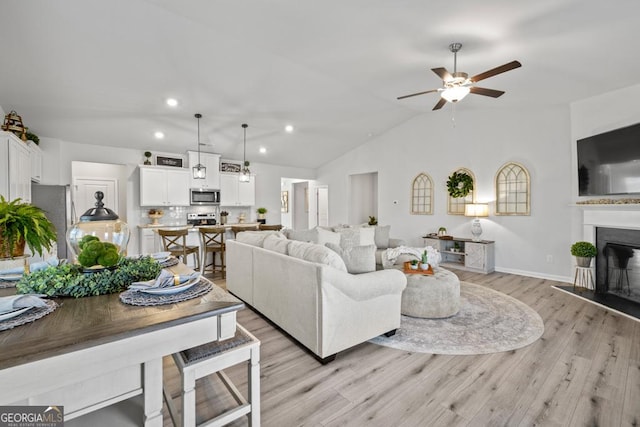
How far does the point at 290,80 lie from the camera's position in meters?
4.44

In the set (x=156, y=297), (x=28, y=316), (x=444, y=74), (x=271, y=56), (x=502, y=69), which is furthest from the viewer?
(x=271, y=56)

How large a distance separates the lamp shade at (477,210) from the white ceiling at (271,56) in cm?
180

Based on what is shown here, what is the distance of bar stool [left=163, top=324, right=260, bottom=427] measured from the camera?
1.30 meters

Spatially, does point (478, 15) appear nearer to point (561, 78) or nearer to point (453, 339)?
point (561, 78)

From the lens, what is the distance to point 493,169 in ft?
17.7

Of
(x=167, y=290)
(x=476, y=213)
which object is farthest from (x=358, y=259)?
(x=476, y=213)

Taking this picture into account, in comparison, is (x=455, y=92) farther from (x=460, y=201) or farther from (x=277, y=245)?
(x=460, y=201)

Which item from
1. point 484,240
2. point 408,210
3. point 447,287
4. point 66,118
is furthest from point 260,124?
point 484,240

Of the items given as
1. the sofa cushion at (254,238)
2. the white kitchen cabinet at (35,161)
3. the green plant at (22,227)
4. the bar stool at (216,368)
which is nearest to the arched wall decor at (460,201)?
→ the sofa cushion at (254,238)

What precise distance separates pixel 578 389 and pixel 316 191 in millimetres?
7855

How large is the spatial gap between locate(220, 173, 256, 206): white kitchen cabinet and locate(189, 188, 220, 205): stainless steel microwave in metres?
0.16

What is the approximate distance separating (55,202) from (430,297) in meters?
5.62

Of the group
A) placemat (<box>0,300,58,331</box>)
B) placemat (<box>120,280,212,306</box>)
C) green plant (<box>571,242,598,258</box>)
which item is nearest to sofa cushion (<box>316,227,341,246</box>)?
placemat (<box>120,280,212,306</box>)

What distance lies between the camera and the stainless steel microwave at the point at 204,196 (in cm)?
631
